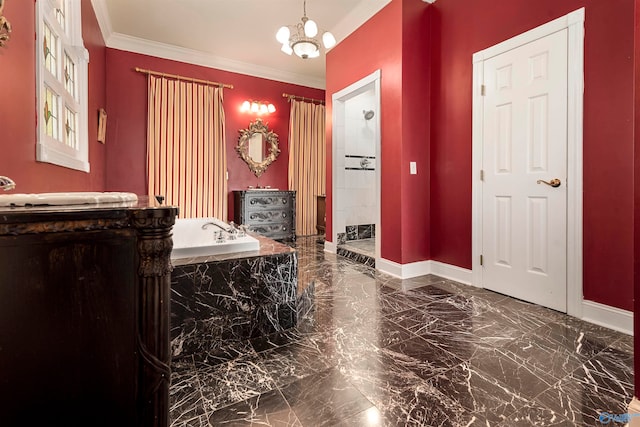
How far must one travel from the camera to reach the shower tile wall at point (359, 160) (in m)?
4.82

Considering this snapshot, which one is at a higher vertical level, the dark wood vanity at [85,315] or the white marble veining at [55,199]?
the white marble veining at [55,199]

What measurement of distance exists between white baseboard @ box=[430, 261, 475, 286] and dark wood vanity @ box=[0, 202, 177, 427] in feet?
9.74

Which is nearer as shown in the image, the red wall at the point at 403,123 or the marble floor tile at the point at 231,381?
the marble floor tile at the point at 231,381

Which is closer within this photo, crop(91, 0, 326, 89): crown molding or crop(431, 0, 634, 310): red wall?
crop(431, 0, 634, 310): red wall

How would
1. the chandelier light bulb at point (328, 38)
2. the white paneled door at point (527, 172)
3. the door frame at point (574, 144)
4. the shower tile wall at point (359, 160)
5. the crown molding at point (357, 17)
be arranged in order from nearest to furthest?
1. the door frame at point (574, 144)
2. the white paneled door at point (527, 172)
3. the chandelier light bulb at point (328, 38)
4. the crown molding at point (357, 17)
5. the shower tile wall at point (359, 160)

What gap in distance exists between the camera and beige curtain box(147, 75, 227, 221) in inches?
184

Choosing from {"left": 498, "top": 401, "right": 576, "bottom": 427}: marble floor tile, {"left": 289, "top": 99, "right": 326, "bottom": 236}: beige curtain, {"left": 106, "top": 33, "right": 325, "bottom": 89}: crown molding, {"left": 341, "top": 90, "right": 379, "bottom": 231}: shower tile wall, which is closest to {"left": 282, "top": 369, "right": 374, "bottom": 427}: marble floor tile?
{"left": 498, "top": 401, "right": 576, "bottom": 427}: marble floor tile

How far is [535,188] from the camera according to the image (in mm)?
2480

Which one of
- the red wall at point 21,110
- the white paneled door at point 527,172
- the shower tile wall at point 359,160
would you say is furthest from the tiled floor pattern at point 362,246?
the red wall at point 21,110

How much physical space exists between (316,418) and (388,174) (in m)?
2.63

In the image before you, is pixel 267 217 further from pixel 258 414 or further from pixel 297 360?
pixel 258 414

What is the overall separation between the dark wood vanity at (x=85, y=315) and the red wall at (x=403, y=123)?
2.87 meters

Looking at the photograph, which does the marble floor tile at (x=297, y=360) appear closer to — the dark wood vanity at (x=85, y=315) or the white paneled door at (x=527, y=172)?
the dark wood vanity at (x=85, y=315)

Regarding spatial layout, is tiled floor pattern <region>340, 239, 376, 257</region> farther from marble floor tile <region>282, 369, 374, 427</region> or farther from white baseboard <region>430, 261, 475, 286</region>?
marble floor tile <region>282, 369, 374, 427</region>
